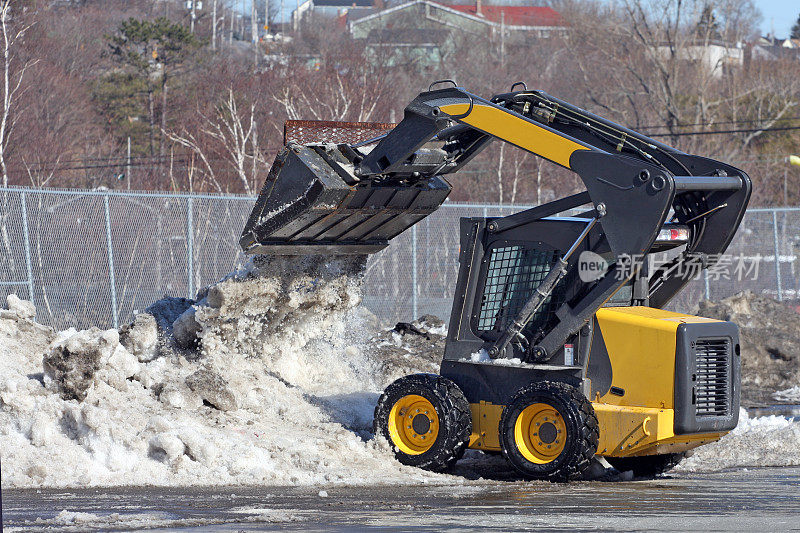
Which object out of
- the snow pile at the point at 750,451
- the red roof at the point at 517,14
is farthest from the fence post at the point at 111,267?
the red roof at the point at 517,14

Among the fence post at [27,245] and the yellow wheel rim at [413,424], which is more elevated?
the fence post at [27,245]

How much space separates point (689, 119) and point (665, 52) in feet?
12.5

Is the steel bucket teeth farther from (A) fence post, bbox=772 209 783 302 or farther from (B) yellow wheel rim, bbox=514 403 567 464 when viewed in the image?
(A) fence post, bbox=772 209 783 302

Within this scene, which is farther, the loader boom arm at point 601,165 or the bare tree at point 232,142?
the bare tree at point 232,142

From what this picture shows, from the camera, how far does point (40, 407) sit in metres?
8.44

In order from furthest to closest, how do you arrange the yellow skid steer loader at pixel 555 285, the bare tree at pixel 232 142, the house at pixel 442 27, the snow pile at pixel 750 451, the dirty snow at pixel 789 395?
the house at pixel 442 27
the bare tree at pixel 232 142
the dirty snow at pixel 789 395
the snow pile at pixel 750 451
the yellow skid steer loader at pixel 555 285

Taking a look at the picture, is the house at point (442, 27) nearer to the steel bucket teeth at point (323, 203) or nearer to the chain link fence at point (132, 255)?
the chain link fence at point (132, 255)

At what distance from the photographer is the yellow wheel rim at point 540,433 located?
26.0 ft

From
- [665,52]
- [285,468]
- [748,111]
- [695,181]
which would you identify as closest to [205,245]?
[285,468]

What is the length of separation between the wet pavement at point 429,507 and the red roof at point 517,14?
7212 cm

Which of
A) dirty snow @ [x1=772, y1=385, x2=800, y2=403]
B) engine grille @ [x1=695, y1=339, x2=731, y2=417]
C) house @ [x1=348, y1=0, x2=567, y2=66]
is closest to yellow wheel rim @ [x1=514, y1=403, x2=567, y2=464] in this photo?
engine grille @ [x1=695, y1=339, x2=731, y2=417]

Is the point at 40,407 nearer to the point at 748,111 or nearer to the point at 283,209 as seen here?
the point at 283,209

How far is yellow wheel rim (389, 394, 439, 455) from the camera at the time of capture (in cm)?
854

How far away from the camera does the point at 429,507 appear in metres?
7.06
